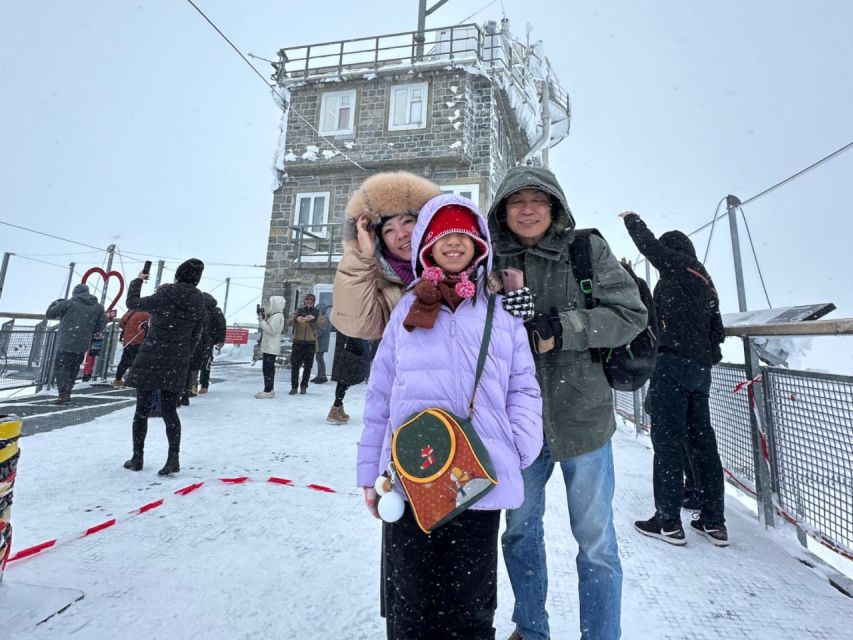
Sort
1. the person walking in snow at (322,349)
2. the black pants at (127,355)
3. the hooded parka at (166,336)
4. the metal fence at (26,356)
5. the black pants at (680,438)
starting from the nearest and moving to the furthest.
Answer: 1. the black pants at (680,438)
2. the hooded parka at (166,336)
3. the metal fence at (26,356)
4. the black pants at (127,355)
5. the person walking in snow at (322,349)

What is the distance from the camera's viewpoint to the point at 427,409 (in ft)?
4.27

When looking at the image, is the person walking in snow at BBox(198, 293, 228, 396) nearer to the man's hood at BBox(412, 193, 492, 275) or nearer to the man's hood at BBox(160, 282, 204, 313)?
the man's hood at BBox(160, 282, 204, 313)

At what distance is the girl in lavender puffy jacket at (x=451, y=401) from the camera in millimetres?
1298

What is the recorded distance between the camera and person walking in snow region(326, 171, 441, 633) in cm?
168

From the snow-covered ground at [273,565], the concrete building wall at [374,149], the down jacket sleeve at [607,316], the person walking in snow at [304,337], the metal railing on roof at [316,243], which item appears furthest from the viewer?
the concrete building wall at [374,149]

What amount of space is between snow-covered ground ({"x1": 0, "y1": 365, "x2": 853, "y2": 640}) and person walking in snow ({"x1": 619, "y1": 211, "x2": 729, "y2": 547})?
0.21m

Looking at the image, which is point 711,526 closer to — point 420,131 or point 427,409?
point 427,409

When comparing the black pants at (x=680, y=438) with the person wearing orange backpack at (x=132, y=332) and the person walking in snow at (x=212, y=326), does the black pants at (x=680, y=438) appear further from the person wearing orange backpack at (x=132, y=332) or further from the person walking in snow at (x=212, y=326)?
the person wearing orange backpack at (x=132, y=332)

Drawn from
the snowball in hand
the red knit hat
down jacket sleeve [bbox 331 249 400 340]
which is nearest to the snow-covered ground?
the snowball in hand

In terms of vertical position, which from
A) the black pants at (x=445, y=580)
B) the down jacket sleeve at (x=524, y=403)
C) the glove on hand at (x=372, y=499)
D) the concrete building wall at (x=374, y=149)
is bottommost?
the black pants at (x=445, y=580)

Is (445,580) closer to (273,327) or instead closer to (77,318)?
(273,327)

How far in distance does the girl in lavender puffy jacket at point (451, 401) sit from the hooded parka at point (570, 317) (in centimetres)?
28

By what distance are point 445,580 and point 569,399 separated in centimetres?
80

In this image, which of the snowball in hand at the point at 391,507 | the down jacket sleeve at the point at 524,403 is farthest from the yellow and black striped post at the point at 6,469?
the down jacket sleeve at the point at 524,403
